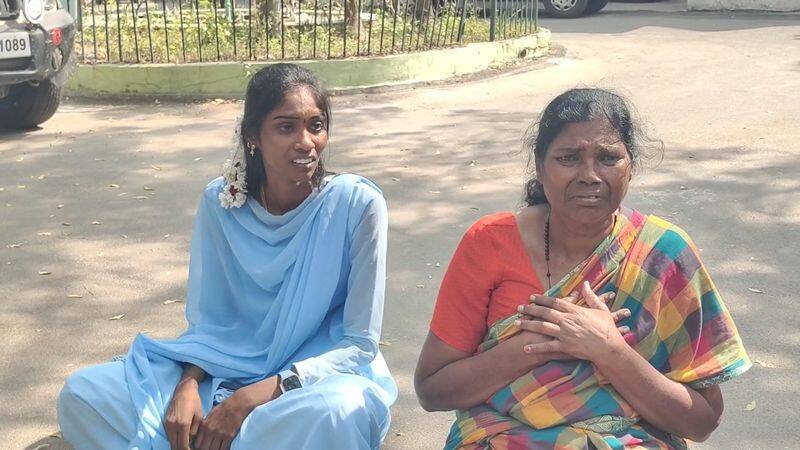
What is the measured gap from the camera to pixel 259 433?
9.05 ft

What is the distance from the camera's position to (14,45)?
7.26m

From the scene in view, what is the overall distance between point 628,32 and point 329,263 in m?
12.2

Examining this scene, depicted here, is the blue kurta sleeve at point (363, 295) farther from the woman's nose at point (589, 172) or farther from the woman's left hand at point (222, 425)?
the woman's nose at point (589, 172)

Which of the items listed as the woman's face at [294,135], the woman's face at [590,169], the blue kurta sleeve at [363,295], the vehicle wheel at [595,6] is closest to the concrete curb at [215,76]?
the woman's face at [294,135]

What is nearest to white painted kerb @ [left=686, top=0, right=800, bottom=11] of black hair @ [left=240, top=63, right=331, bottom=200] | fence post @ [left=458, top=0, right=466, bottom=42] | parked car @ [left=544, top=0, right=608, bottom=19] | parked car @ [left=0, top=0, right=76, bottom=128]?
parked car @ [left=544, top=0, right=608, bottom=19]

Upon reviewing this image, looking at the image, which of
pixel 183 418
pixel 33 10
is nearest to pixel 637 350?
pixel 183 418

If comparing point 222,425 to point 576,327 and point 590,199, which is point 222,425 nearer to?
point 576,327

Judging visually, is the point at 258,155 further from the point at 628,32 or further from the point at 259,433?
the point at 628,32

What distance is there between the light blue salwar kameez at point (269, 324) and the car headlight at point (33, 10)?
195 inches

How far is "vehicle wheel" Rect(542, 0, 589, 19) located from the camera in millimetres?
17203

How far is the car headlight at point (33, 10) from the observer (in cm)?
746

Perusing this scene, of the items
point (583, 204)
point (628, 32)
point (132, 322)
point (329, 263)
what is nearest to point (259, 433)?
point (329, 263)

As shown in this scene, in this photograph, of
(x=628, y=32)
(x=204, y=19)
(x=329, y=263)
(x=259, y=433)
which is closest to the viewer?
(x=259, y=433)

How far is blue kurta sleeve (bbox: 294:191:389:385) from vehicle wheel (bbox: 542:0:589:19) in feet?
48.9
